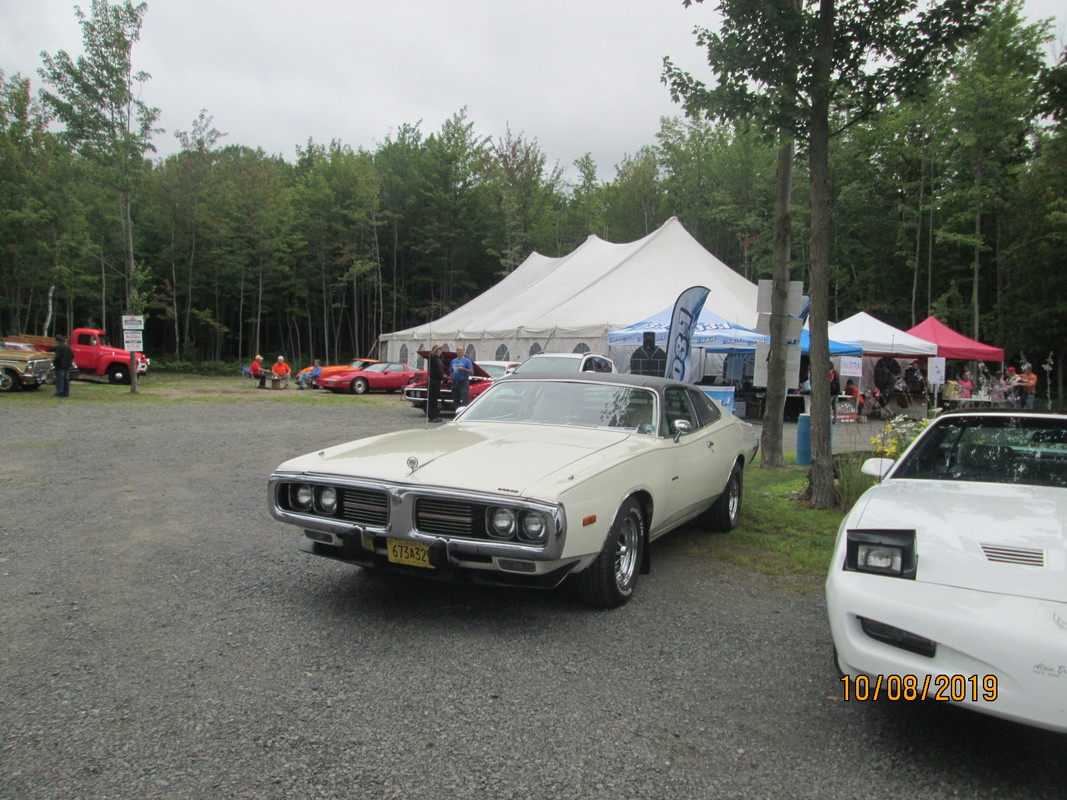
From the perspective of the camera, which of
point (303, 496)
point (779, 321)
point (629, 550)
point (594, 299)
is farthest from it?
point (594, 299)

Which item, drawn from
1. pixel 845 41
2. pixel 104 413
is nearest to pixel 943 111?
pixel 845 41

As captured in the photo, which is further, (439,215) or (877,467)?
(439,215)

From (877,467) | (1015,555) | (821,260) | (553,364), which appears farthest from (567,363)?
(1015,555)

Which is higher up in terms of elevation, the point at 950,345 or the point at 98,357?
the point at 950,345

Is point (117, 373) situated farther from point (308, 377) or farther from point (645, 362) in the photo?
point (645, 362)

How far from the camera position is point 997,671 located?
2.38m

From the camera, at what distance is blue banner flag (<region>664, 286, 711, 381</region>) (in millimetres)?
→ 12320

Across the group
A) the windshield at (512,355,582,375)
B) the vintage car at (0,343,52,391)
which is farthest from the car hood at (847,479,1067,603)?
the vintage car at (0,343,52,391)

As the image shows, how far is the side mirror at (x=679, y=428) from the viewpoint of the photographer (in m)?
5.04

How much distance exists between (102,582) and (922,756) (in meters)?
4.68

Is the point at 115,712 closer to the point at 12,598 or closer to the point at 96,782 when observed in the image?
the point at 96,782

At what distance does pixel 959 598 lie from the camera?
2.55 m

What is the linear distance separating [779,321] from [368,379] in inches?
769
